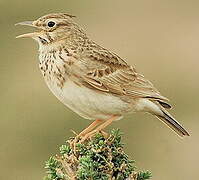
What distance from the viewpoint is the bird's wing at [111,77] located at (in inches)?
332

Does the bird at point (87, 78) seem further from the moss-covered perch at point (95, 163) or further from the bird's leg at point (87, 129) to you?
the moss-covered perch at point (95, 163)

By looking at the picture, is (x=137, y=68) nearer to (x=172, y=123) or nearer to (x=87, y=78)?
(x=172, y=123)

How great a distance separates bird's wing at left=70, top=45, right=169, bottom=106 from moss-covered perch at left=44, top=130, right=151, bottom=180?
1.21 m

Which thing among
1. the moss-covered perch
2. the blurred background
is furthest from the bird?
the blurred background

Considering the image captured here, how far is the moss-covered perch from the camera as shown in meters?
6.91

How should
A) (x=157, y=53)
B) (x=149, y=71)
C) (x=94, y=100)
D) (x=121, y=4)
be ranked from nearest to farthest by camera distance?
(x=94, y=100) < (x=149, y=71) < (x=157, y=53) < (x=121, y=4)

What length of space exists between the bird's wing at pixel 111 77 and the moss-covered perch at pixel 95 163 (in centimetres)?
121

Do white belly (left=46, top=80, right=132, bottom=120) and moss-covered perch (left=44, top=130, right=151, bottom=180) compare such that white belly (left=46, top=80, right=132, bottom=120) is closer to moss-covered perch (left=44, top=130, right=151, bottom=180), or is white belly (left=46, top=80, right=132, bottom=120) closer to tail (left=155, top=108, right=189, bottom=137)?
tail (left=155, top=108, right=189, bottom=137)

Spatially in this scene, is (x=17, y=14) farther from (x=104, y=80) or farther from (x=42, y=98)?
(x=104, y=80)

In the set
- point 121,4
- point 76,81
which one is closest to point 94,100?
point 76,81

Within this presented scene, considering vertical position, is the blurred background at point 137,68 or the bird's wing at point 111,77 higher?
the blurred background at point 137,68

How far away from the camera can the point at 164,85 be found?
1827 centimetres

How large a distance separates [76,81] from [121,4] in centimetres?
1739

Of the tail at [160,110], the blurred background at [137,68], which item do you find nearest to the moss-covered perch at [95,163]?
the tail at [160,110]
